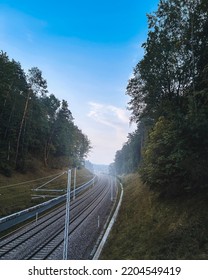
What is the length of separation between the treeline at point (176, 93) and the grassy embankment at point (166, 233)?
1471mm

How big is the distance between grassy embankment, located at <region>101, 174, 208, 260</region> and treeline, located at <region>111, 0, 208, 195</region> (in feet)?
4.82

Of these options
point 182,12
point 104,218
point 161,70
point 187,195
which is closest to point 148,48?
point 161,70

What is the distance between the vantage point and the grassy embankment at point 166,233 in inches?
477

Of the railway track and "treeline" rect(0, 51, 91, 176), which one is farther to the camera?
"treeline" rect(0, 51, 91, 176)

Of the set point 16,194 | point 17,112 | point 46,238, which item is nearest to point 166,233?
point 46,238

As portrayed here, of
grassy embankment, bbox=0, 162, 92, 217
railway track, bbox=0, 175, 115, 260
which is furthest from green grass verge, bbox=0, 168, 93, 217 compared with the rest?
railway track, bbox=0, 175, 115, 260

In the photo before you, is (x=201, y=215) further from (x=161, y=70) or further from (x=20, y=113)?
(x=20, y=113)

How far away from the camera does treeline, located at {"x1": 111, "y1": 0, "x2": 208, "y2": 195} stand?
15469 millimetres

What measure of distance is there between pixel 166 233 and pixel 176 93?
14.7 meters

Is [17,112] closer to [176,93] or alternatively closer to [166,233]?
[176,93]

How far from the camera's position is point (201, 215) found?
14.0 meters

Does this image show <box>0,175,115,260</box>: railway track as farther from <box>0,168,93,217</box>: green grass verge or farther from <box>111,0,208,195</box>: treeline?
<box>111,0,208,195</box>: treeline

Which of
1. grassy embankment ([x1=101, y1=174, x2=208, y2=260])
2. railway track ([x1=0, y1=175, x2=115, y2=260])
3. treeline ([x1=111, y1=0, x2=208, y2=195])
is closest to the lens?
grassy embankment ([x1=101, y1=174, x2=208, y2=260])
